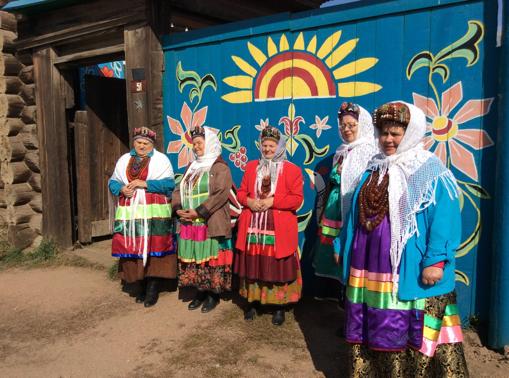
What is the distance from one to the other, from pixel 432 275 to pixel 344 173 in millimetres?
1170

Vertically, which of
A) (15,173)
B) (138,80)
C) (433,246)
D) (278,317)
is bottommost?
(278,317)

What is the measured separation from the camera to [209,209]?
3586 mm

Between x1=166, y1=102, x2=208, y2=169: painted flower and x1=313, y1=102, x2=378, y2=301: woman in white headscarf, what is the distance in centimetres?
179

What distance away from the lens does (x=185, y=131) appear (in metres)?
4.62

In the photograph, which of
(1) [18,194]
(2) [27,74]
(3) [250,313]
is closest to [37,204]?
(1) [18,194]

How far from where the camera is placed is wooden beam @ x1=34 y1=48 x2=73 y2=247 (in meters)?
5.65

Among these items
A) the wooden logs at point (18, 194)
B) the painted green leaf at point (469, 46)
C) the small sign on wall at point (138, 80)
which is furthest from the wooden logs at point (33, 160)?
the painted green leaf at point (469, 46)

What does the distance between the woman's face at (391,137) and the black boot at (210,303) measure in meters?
2.29

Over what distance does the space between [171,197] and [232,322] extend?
4.18 feet

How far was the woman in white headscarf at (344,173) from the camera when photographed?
9.98ft

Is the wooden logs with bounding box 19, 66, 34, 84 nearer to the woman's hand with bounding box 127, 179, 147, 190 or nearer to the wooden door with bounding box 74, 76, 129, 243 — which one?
the wooden door with bounding box 74, 76, 129, 243

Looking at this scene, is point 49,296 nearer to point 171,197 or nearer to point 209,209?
point 171,197

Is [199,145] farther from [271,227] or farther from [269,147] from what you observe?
[271,227]

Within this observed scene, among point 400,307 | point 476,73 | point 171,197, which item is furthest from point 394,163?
point 171,197
